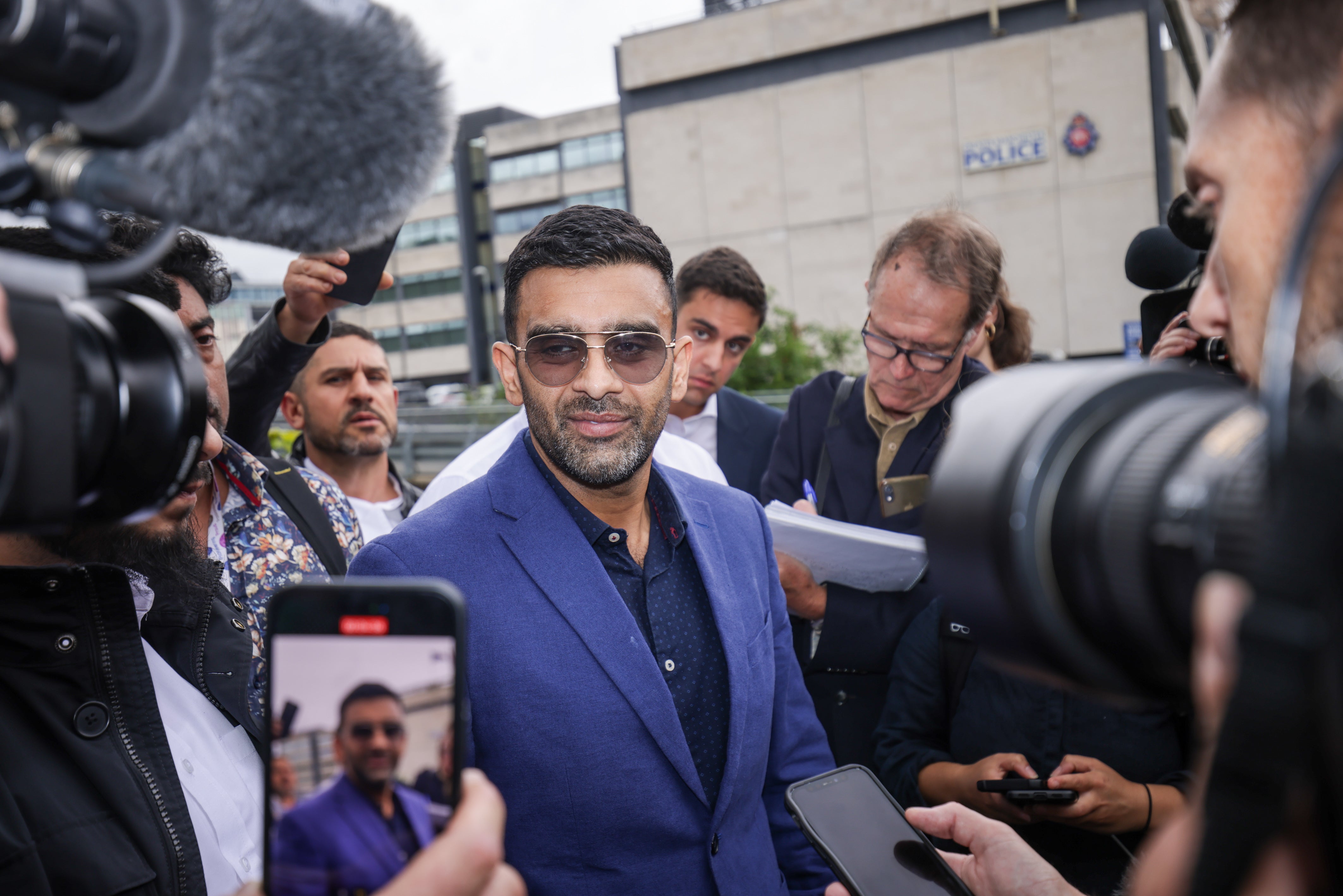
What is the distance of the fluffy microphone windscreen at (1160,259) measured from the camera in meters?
2.79

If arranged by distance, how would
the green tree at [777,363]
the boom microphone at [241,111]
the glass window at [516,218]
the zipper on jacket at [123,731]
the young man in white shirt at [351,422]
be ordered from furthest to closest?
1. the glass window at [516,218]
2. the green tree at [777,363]
3. the young man in white shirt at [351,422]
4. the zipper on jacket at [123,731]
5. the boom microphone at [241,111]

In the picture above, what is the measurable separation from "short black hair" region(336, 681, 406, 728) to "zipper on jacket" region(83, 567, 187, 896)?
831 mm

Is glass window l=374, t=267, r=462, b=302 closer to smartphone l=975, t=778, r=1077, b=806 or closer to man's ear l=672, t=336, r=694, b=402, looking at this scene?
man's ear l=672, t=336, r=694, b=402

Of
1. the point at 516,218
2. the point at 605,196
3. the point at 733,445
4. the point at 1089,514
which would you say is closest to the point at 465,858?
the point at 1089,514

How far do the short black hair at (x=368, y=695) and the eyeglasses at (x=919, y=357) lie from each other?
230 cm

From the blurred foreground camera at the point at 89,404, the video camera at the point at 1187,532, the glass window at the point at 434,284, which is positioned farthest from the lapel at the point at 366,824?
the glass window at the point at 434,284

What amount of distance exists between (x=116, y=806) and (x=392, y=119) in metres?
1.31

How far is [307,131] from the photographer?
91 centimetres

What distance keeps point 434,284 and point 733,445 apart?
46.1 metres

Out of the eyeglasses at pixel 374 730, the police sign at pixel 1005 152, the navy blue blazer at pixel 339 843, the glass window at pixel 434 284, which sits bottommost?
the navy blue blazer at pixel 339 843

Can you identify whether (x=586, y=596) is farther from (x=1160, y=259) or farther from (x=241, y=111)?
(x=1160, y=259)

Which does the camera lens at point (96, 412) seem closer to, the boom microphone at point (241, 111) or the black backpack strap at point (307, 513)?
the boom microphone at point (241, 111)

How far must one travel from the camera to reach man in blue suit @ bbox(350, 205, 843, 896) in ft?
6.04

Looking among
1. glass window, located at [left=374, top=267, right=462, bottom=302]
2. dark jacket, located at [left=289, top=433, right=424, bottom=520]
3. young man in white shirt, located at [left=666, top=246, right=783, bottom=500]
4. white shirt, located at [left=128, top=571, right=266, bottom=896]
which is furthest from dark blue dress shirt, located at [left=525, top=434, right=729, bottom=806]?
glass window, located at [left=374, top=267, right=462, bottom=302]
